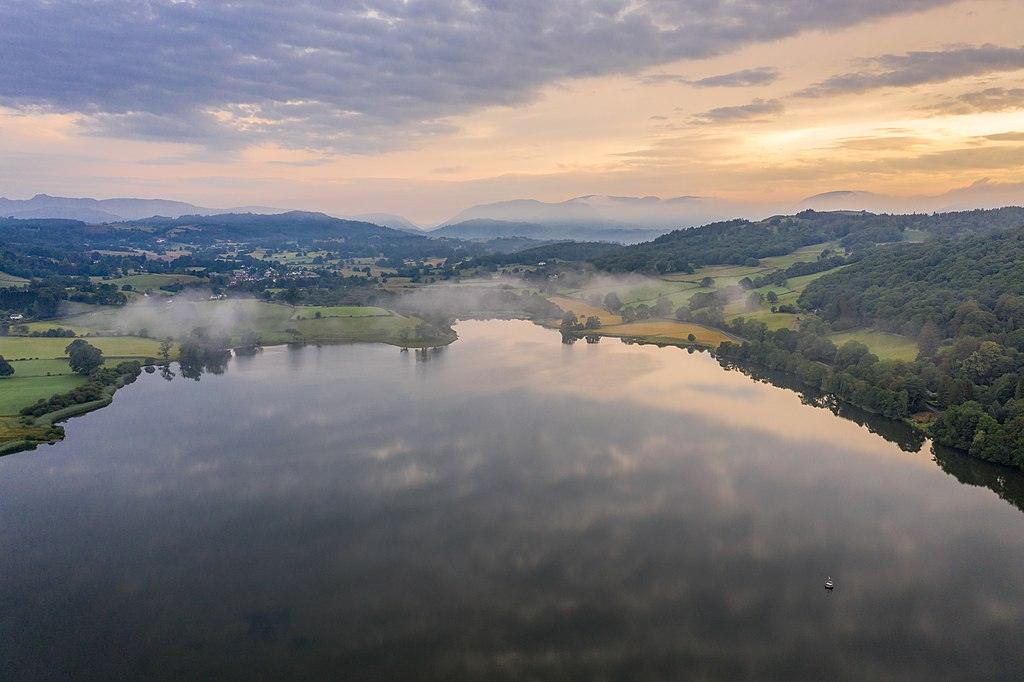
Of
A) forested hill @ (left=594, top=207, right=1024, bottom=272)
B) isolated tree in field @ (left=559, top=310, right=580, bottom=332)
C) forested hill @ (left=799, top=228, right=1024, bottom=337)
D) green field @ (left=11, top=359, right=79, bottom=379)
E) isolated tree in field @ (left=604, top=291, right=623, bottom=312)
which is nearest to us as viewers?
green field @ (left=11, top=359, right=79, bottom=379)

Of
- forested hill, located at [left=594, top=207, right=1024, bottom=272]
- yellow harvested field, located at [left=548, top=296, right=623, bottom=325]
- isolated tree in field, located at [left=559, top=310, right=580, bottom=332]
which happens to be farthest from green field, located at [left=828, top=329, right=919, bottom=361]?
forested hill, located at [left=594, top=207, right=1024, bottom=272]

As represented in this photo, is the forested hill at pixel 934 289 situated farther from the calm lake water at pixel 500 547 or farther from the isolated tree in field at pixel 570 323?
the isolated tree in field at pixel 570 323

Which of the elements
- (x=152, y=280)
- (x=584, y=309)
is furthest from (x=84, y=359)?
(x=152, y=280)


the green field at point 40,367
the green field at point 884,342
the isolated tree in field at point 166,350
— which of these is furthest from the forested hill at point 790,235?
the green field at point 40,367

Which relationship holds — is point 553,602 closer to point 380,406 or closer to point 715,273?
point 380,406

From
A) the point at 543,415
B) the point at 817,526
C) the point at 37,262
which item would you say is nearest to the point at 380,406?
the point at 543,415

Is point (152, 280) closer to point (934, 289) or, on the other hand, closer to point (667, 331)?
point (667, 331)

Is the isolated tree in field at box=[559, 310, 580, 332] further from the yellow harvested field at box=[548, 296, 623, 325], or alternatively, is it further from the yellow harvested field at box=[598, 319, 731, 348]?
the yellow harvested field at box=[598, 319, 731, 348]
